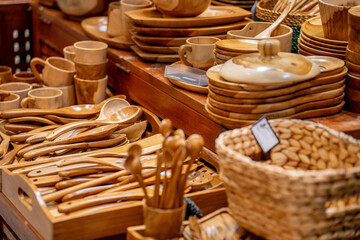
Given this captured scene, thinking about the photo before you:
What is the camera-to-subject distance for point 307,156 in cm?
148

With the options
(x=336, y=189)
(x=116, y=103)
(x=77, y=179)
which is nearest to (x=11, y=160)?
(x=77, y=179)

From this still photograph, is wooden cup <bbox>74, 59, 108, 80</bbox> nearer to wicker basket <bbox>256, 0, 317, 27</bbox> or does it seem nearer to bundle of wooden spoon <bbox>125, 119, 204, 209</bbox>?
wicker basket <bbox>256, 0, 317, 27</bbox>

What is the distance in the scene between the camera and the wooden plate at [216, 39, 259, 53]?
1.73 meters

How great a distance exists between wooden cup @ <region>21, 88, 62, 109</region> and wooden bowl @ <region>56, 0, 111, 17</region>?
0.83 meters

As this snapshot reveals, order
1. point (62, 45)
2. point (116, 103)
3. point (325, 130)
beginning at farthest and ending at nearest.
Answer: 1. point (62, 45)
2. point (116, 103)
3. point (325, 130)

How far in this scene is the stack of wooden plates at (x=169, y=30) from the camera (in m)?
2.24

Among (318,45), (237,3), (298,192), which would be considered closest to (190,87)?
(318,45)

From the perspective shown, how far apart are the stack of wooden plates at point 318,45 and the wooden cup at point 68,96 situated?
1.02 m

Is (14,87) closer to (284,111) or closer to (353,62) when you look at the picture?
(284,111)

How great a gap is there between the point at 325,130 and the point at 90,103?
47.9 inches

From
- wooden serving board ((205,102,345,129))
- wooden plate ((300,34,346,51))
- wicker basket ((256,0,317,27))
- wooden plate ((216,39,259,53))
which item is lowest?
wooden serving board ((205,102,345,129))

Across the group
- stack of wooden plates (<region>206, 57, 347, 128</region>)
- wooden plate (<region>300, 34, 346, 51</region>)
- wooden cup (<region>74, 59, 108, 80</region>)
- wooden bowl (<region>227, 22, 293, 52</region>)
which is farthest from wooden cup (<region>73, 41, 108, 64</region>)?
wooden plate (<region>300, 34, 346, 51</region>)

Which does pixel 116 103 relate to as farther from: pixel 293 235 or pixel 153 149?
pixel 293 235

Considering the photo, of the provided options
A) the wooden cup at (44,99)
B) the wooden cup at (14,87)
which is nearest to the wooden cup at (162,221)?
the wooden cup at (44,99)
